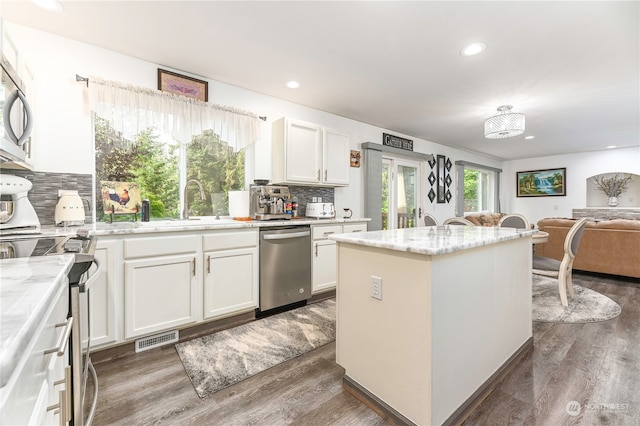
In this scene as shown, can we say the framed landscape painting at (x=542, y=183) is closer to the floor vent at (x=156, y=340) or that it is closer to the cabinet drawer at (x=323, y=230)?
the cabinet drawer at (x=323, y=230)

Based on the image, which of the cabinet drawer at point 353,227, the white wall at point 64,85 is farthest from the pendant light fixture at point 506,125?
the white wall at point 64,85

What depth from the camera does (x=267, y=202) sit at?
3.02m

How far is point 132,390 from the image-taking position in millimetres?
1707

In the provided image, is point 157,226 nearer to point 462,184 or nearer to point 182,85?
point 182,85

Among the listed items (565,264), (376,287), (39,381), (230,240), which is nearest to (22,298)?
(39,381)

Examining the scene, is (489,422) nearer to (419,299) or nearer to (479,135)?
(419,299)

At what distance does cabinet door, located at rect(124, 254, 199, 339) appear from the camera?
203 centimetres

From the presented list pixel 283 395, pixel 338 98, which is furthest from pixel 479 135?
pixel 283 395

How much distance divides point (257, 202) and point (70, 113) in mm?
1683

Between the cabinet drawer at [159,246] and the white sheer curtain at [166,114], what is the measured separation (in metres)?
1.06

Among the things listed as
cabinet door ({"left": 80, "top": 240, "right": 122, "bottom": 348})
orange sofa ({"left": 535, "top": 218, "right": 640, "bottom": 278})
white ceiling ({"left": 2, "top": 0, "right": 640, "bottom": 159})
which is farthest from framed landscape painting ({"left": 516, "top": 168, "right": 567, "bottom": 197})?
cabinet door ({"left": 80, "top": 240, "right": 122, "bottom": 348})

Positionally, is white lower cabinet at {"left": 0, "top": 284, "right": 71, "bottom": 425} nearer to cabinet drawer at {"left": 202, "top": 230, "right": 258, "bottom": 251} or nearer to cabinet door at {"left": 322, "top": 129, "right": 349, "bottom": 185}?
cabinet drawer at {"left": 202, "top": 230, "right": 258, "bottom": 251}

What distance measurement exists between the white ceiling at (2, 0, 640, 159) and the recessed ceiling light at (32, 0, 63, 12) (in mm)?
45

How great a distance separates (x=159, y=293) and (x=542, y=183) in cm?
915
